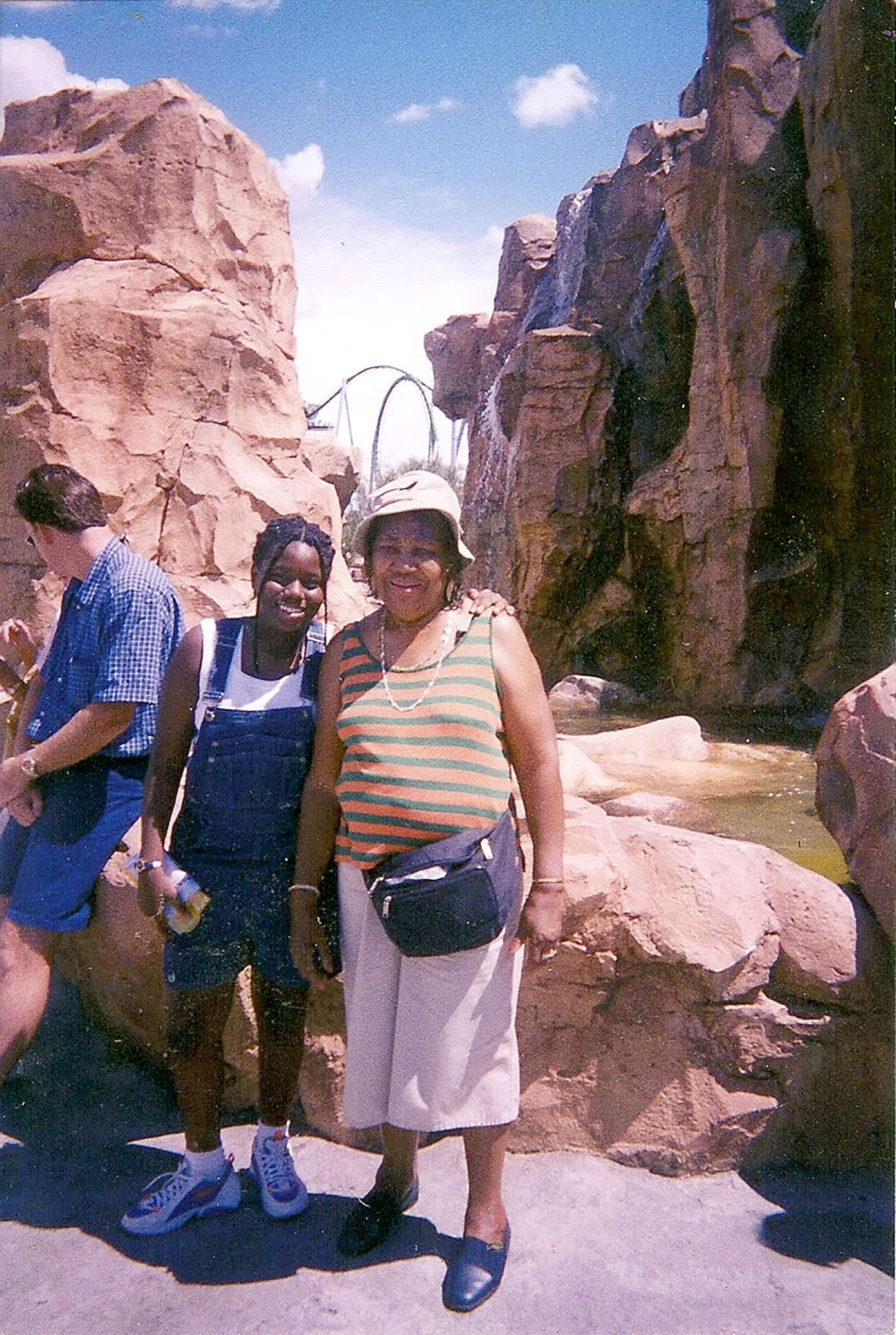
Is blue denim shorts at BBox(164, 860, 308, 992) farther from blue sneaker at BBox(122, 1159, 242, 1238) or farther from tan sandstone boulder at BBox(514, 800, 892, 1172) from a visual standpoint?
tan sandstone boulder at BBox(514, 800, 892, 1172)

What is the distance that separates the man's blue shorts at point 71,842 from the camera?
7.14 ft

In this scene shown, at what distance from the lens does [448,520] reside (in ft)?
6.31

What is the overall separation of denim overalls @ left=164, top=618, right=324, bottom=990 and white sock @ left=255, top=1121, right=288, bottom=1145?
0.37 metres

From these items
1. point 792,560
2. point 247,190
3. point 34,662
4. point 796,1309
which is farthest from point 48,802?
point 792,560

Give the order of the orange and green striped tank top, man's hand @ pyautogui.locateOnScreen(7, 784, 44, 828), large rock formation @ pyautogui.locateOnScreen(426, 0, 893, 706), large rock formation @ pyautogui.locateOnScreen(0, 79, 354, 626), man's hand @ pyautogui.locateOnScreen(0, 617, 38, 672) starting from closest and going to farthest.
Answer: the orange and green striped tank top, man's hand @ pyautogui.locateOnScreen(7, 784, 44, 828), man's hand @ pyautogui.locateOnScreen(0, 617, 38, 672), large rock formation @ pyautogui.locateOnScreen(0, 79, 354, 626), large rock formation @ pyautogui.locateOnScreen(426, 0, 893, 706)

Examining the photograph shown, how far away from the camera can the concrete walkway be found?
71.1 inches

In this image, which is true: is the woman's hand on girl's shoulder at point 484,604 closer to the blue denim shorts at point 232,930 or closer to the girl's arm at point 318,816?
the girl's arm at point 318,816

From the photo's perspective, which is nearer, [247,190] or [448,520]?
[448,520]

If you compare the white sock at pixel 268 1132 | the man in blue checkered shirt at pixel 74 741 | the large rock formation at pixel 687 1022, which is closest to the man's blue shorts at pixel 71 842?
the man in blue checkered shirt at pixel 74 741

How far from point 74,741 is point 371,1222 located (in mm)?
1236

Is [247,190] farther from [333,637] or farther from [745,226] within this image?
[745,226]

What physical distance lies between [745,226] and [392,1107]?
11.2m

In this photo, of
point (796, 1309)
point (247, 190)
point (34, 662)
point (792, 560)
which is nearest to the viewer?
point (796, 1309)

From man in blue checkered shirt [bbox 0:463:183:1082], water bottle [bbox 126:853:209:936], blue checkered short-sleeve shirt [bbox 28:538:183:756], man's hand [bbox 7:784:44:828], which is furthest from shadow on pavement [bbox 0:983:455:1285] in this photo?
blue checkered short-sleeve shirt [bbox 28:538:183:756]
